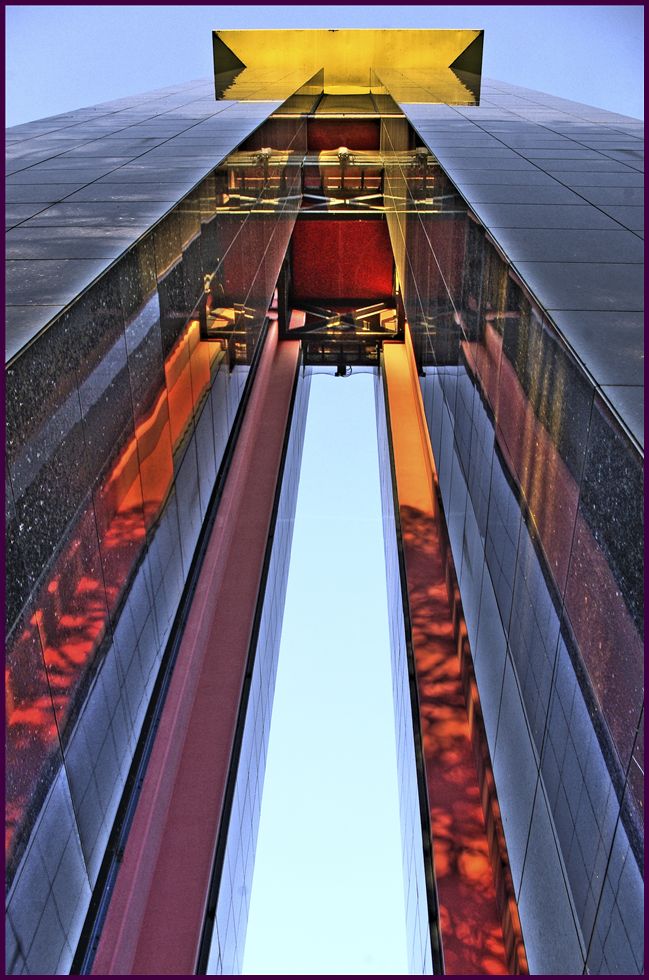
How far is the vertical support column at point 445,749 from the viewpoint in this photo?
Answer: 7191mm

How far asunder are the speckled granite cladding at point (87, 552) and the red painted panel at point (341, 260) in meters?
14.6

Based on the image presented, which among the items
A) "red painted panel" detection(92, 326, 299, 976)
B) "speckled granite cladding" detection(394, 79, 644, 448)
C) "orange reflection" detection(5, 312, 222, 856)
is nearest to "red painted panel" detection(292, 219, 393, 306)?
"speckled granite cladding" detection(394, 79, 644, 448)

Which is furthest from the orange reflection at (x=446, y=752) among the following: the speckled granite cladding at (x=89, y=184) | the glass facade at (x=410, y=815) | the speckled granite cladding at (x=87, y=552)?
the speckled granite cladding at (x=89, y=184)

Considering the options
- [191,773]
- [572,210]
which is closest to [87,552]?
[191,773]

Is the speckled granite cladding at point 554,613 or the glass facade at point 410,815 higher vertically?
Answer: the speckled granite cladding at point 554,613

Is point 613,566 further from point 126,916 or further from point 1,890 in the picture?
point 126,916

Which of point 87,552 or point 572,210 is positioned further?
point 572,210

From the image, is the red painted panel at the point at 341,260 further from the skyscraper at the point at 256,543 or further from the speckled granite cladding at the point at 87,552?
the speckled granite cladding at the point at 87,552

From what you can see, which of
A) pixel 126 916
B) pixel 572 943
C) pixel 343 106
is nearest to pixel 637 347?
pixel 572 943

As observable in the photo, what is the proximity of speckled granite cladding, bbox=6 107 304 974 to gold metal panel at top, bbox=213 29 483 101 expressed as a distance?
22.9m

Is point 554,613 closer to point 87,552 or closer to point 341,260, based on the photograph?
point 87,552

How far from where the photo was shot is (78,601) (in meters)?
4.70

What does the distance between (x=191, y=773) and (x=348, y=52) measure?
2604 centimetres

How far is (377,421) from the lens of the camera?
68.2 ft
